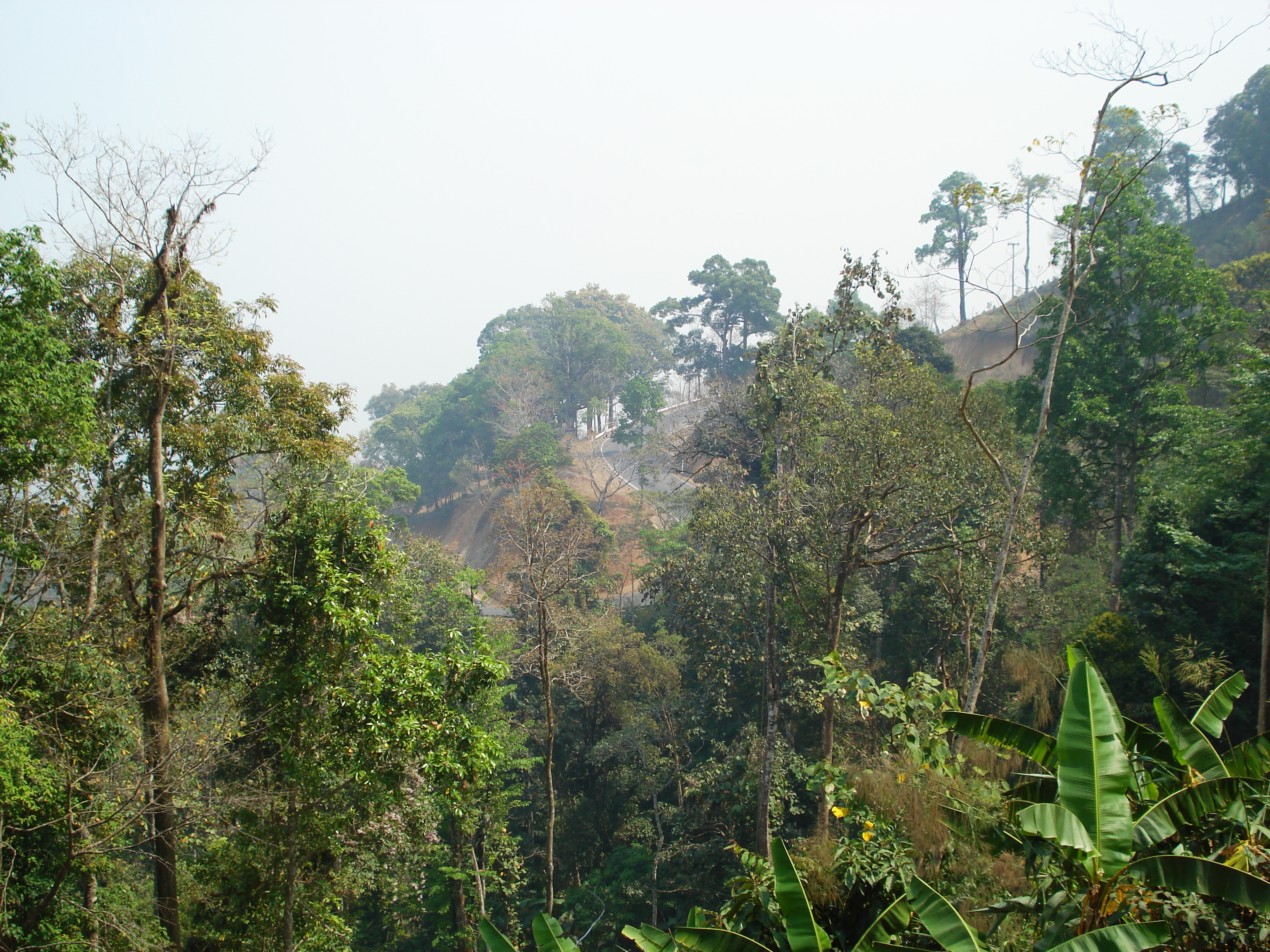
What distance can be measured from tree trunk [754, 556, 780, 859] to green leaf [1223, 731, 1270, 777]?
871cm

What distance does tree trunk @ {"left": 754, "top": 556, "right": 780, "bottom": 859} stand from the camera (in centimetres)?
1223

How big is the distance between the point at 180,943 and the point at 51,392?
6.53 metres

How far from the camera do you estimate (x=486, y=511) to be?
3956 cm

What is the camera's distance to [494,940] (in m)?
3.58

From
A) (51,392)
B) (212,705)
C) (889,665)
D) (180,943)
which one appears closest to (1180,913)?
(51,392)

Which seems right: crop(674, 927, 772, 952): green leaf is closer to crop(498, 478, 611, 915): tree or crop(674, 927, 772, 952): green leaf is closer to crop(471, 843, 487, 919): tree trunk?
crop(498, 478, 611, 915): tree

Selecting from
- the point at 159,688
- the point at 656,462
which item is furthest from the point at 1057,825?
the point at 656,462

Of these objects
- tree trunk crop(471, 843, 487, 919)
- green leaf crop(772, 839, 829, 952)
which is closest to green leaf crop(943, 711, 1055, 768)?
green leaf crop(772, 839, 829, 952)

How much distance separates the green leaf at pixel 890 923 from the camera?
11.1 ft

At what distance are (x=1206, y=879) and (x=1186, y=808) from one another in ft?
1.87

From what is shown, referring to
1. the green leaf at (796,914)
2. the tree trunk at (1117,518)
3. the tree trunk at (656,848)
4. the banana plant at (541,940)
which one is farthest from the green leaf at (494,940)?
the tree trunk at (1117,518)

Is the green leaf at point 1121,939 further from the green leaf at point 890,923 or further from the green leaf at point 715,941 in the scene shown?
the green leaf at point 715,941

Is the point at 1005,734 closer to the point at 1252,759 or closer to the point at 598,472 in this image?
the point at 1252,759

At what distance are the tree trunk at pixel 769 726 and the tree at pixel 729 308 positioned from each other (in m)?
24.8
